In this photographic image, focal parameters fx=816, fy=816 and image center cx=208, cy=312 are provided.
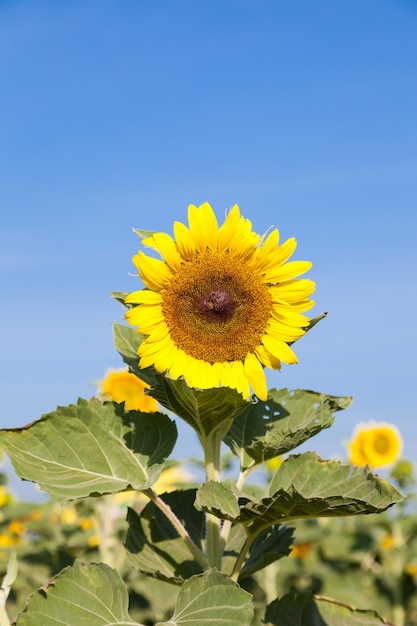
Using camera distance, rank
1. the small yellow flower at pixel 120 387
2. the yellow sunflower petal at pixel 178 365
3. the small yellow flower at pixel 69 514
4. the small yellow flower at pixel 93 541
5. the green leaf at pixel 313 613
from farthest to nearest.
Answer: the small yellow flower at pixel 69 514
the small yellow flower at pixel 93 541
the small yellow flower at pixel 120 387
the green leaf at pixel 313 613
the yellow sunflower petal at pixel 178 365

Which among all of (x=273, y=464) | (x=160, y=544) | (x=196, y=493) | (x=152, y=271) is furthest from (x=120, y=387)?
(x=196, y=493)

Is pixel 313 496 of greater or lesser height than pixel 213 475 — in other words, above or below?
below

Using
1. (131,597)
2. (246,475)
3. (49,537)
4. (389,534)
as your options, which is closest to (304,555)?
(389,534)

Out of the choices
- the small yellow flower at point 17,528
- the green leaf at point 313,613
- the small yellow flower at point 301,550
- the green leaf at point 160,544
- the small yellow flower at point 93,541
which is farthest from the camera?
the small yellow flower at point 301,550

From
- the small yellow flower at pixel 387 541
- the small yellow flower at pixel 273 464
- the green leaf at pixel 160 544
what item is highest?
the small yellow flower at pixel 273 464

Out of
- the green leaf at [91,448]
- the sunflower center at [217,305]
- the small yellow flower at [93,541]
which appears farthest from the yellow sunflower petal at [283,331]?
the small yellow flower at [93,541]

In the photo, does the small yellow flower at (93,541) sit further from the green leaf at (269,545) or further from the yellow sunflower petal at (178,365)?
the yellow sunflower petal at (178,365)

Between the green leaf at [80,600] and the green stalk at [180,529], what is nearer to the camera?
the green leaf at [80,600]

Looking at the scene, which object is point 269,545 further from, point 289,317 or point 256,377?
point 289,317
